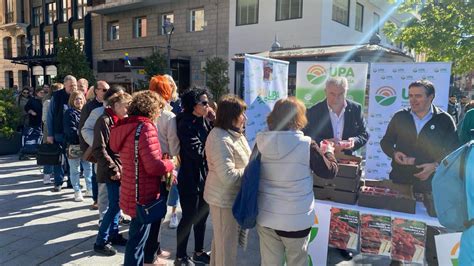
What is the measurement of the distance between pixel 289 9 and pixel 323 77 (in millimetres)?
11629

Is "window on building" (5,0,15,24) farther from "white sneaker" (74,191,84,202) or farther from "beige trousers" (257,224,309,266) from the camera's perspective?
"beige trousers" (257,224,309,266)

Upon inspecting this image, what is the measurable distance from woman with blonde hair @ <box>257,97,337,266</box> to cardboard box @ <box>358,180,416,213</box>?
76 cm

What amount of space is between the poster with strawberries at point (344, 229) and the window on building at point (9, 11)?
36552 millimetres

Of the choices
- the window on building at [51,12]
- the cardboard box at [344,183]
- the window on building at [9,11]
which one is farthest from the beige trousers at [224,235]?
the window on building at [9,11]

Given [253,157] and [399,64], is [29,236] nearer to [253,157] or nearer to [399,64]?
[253,157]

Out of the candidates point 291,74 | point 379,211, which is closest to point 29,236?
point 379,211

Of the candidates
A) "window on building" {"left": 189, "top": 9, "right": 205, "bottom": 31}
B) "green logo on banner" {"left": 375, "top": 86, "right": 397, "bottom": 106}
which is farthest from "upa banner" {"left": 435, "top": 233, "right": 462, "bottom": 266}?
"window on building" {"left": 189, "top": 9, "right": 205, "bottom": 31}

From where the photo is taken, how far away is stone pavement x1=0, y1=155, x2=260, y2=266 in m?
3.74

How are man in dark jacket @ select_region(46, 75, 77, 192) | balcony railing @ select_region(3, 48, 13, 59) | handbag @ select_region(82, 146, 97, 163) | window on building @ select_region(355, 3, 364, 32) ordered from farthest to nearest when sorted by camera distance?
balcony railing @ select_region(3, 48, 13, 59) < window on building @ select_region(355, 3, 364, 32) < man in dark jacket @ select_region(46, 75, 77, 192) < handbag @ select_region(82, 146, 97, 163)

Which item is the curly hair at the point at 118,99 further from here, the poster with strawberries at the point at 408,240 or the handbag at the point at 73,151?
the poster with strawberries at the point at 408,240

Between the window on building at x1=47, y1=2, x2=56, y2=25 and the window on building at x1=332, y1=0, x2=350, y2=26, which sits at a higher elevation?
the window on building at x1=47, y1=2, x2=56, y2=25

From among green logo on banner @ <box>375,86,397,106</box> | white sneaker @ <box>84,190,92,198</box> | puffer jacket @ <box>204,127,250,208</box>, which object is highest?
green logo on banner @ <box>375,86,397,106</box>

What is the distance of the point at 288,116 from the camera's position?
8.11 ft

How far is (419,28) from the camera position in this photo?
834 centimetres
